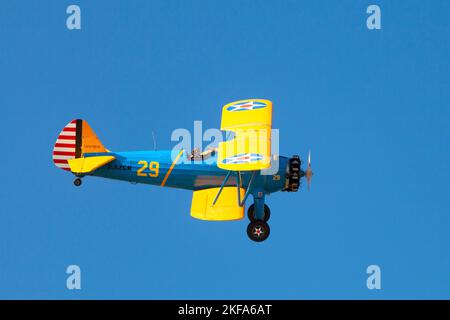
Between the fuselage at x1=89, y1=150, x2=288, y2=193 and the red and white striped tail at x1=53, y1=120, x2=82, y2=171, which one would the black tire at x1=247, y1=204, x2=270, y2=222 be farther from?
the red and white striped tail at x1=53, y1=120, x2=82, y2=171

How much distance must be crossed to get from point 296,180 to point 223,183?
1838mm

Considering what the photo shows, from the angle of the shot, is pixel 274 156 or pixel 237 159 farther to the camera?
pixel 274 156

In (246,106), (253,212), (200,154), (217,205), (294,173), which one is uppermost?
(246,106)

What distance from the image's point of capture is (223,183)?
2177 centimetres

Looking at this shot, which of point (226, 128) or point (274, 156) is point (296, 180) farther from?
point (226, 128)

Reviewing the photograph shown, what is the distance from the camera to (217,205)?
851 inches

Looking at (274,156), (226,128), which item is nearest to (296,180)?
(274,156)

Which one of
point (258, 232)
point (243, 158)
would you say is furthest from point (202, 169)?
point (243, 158)

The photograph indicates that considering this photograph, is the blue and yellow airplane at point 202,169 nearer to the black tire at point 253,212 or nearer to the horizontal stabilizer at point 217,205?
the horizontal stabilizer at point 217,205

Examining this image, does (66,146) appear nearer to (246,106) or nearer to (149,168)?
(149,168)

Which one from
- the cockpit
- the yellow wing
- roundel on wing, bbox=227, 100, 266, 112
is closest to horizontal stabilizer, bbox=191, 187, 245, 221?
the cockpit

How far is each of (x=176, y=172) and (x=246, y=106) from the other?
240cm

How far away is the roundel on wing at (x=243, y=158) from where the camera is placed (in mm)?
19641

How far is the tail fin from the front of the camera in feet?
72.6
